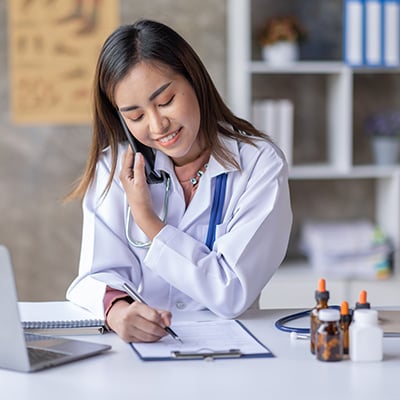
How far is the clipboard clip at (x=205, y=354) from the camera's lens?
1474 millimetres

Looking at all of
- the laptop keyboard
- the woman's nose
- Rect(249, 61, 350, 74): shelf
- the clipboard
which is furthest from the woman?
Rect(249, 61, 350, 74): shelf

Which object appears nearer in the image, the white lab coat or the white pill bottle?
the white pill bottle

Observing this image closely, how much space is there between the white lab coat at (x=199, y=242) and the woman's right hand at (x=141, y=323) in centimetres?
18

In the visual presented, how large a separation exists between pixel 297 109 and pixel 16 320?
2468 millimetres

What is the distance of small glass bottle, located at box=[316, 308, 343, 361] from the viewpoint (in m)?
1.45

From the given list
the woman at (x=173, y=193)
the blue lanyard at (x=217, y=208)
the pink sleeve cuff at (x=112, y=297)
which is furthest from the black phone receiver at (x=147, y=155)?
the pink sleeve cuff at (x=112, y=297)

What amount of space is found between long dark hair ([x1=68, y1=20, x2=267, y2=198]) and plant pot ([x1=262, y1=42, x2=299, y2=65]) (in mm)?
1464

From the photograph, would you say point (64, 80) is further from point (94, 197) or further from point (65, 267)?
point (94, 197)

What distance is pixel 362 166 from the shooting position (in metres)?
3.66

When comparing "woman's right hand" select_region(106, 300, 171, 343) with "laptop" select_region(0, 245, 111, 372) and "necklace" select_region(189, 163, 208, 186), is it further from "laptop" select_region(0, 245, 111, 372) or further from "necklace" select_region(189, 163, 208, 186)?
"necklace" select_region(189, 163, 208, 186)

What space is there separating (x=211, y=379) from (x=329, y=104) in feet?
8.14

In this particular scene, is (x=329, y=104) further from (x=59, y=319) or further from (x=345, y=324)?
(x=345, y=324)

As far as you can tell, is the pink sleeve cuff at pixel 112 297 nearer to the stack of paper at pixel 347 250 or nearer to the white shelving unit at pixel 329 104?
the white shelving unit at pixel 329 104

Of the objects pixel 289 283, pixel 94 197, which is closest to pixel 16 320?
pixel 94 197
